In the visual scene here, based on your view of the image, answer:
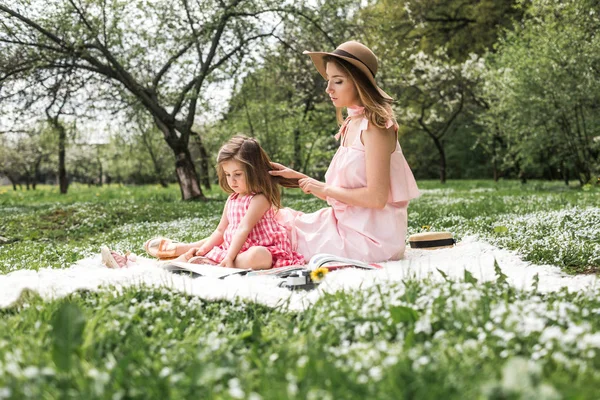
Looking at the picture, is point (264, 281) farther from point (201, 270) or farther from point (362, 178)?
point (362, 178)

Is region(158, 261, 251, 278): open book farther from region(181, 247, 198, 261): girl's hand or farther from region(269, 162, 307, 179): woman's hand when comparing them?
region(269, 162, 307, 179): woman's hand

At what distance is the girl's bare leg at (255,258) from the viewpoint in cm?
500

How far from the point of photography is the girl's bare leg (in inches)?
197

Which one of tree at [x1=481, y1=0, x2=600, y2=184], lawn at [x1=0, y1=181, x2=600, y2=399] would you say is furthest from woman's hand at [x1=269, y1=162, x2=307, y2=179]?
tree at [x1=481, y1=0, x2=600, y2=184]

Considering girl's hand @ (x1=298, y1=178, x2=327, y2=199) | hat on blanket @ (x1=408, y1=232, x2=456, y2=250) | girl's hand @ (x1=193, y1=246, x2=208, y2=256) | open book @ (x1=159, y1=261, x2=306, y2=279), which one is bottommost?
open book @ (x1=159, y1=261, x2=306, y2=279)

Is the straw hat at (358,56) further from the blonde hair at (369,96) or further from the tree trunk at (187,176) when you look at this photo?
the tree trunk at (187,176)

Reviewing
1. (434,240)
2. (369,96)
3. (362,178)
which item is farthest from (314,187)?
(434,240)

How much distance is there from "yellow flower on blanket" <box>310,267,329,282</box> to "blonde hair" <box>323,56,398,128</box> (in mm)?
1620

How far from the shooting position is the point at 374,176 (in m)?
5.08

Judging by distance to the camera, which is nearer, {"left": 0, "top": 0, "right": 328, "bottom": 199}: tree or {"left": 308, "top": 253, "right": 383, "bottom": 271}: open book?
{"left": 308, "top": 253, "right": 383, "bottom": 271}: open book

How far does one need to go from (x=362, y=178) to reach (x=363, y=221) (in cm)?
42

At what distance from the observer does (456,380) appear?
2018mm

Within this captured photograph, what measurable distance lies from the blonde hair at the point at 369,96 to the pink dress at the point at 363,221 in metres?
0.12

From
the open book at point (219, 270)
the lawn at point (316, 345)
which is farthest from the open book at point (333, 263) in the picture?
the lawn at point (316, 345)
